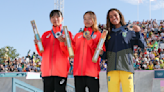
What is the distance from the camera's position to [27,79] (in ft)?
38.9

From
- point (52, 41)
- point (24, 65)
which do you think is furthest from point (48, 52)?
point (24, 65)

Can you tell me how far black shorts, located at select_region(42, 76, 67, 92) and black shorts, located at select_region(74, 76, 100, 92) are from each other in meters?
0.30

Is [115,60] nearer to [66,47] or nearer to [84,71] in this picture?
[84,71]

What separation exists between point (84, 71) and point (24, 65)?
11907 mm

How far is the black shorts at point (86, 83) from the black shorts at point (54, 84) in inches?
11.6

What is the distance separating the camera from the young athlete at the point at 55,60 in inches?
140

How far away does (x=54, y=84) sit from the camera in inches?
140

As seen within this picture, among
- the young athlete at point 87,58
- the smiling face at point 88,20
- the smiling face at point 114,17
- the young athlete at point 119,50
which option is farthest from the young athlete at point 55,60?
the smiling face at point 114,17

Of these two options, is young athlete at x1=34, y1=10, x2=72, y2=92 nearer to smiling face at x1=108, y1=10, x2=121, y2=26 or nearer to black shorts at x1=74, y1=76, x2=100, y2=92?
black shorts at x1=74, y1=76, x2=100, y2=92

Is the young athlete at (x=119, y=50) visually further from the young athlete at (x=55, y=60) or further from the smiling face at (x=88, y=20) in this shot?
the young athlete at (x=55, y=60)

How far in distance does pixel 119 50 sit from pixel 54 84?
1.28 m

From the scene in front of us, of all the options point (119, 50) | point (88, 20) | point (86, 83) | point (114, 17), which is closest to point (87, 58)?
point (86, 83)

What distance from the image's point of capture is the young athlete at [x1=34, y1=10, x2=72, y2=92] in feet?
11.7

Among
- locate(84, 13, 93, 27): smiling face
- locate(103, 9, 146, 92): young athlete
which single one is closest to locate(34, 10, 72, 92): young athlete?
locate(84, 13, 93, 27): smiling face
